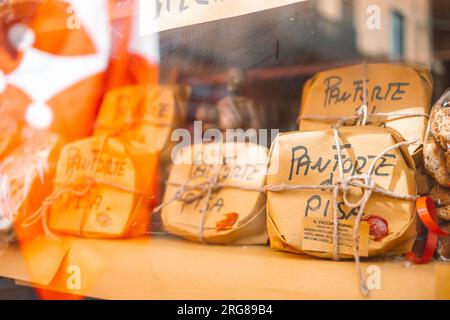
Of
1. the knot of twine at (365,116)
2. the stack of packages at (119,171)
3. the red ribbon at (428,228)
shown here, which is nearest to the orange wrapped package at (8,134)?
the stack of packages at (119,171)

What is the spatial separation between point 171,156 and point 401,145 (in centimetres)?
57

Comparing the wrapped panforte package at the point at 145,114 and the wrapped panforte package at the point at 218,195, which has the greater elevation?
the wrapped panforte package at the point at 145,114

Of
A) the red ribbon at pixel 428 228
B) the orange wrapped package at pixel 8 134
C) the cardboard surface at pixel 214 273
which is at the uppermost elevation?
the orange wrapped package at pixel 8 134

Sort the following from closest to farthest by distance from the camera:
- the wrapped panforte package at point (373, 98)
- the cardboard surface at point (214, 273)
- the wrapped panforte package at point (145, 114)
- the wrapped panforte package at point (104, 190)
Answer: the cardboard surface at point (214, 273) < the wrapped panforte package at point (373, 98) < the wrapped panforte package at point (104, 190) < the wrapped panforte package at point (145, 114)

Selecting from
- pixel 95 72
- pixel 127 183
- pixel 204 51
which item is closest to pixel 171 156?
pixel 127 183

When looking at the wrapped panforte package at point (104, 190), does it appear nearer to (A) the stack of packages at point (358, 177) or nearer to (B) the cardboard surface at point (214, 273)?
(B) the cardboard surface at point (214, 273)

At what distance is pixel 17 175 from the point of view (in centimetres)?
131

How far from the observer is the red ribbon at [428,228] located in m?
0.82

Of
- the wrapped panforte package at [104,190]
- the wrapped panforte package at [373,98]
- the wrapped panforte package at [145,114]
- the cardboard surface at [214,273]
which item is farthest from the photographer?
the wrapped panforte package at [145,114]

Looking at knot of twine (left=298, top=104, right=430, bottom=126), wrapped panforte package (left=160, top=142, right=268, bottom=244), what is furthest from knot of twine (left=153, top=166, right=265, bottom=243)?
knot of twine (left=298, top=104, right=430, bottom=126)

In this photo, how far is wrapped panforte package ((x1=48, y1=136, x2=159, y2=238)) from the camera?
117 cm

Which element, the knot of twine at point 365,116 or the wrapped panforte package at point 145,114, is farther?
the wrapped panforte package at point 145,114

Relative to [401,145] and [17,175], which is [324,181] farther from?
[17,175]

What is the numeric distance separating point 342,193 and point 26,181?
0.82m
